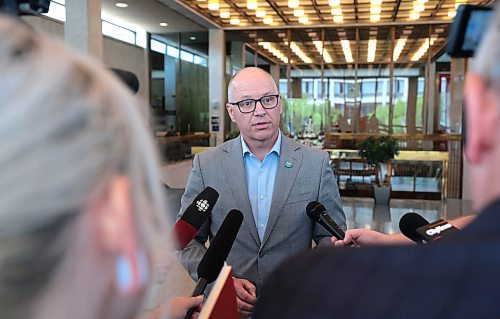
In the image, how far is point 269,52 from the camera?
13523 mm

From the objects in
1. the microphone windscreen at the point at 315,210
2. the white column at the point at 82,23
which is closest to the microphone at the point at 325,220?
the microphone windscreen at the point at 315,210

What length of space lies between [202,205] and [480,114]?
104 centimetres

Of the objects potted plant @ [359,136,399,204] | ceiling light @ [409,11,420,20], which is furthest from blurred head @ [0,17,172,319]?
ceiling light @ [409,11,420,20]

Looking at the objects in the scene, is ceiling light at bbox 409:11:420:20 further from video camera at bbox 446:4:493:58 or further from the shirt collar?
video camera at bbox 446:4:493:58

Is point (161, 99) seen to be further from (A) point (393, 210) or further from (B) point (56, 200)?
(B) point (56, 200)

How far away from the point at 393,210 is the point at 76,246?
8.96 meters

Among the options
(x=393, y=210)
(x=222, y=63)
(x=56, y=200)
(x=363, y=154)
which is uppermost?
(x=222, y=63)

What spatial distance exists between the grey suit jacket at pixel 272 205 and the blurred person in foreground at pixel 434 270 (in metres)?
1.56

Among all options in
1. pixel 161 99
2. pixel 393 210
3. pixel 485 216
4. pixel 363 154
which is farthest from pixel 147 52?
pixel 485 216

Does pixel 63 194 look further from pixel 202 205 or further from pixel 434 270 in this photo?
pixel 202 205

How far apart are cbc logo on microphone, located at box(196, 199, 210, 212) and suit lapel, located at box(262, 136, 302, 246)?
72 centimetres

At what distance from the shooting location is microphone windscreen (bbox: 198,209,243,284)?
4.66 feet

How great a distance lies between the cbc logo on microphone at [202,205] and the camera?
1.54 metres

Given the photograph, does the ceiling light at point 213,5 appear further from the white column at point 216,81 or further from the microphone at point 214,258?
the microphone at point 214,258
